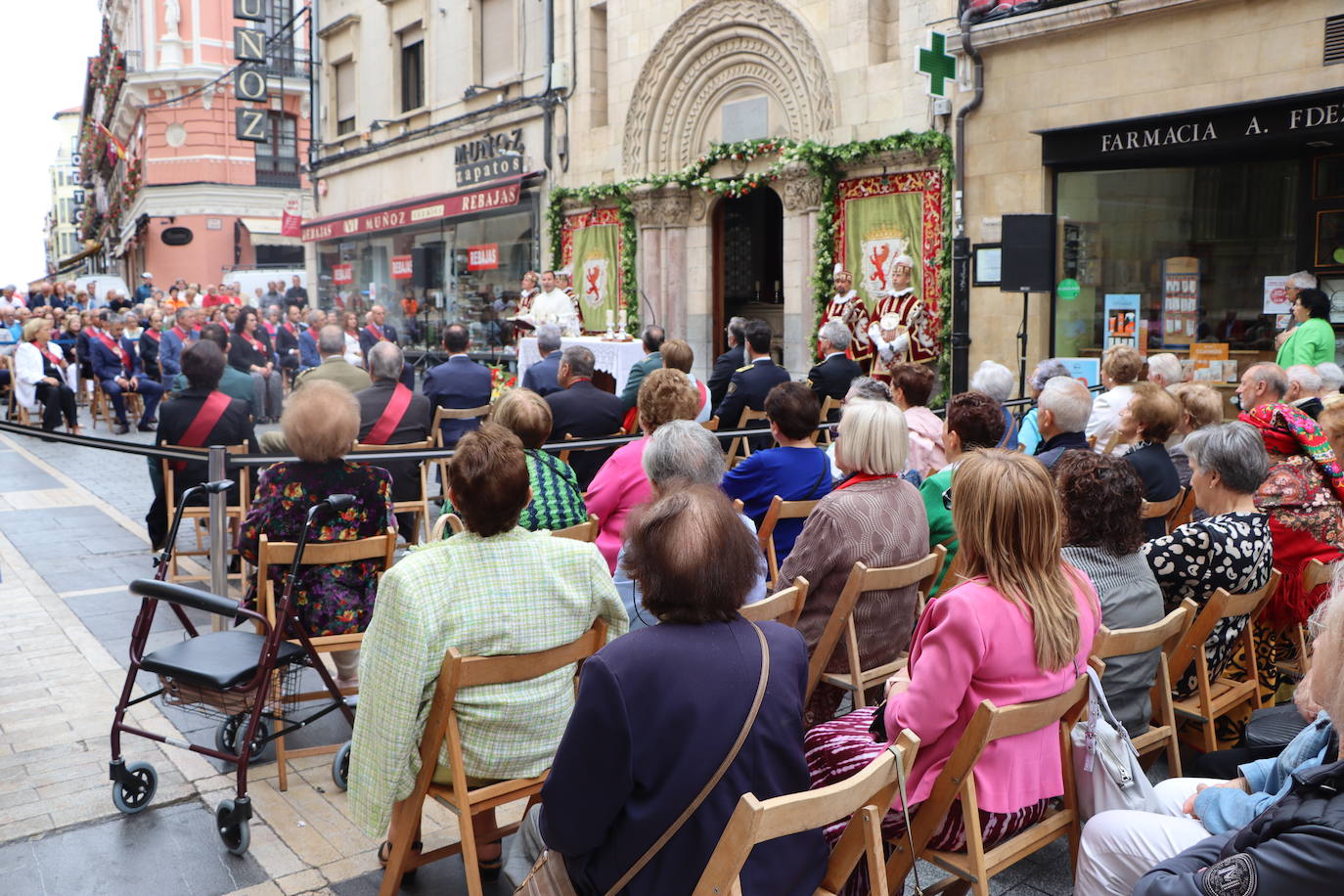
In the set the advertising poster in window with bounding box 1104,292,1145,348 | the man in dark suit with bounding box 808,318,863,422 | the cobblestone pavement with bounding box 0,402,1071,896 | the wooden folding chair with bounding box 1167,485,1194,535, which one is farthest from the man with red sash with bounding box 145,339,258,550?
the advertising poster in window with bounding box 1104,292,1145,348

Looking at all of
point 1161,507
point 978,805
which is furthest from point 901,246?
point 978,805

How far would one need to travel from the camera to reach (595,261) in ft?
55.9

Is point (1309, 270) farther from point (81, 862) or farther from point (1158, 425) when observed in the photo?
point (81, 862)

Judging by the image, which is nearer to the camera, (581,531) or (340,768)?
(340,768)

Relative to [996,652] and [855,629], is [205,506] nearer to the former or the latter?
[855,629]

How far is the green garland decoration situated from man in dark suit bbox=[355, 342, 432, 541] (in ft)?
22.3

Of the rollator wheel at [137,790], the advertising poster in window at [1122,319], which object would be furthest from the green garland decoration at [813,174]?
the rollator wheel at [137,790]

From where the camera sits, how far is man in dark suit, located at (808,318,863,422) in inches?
360

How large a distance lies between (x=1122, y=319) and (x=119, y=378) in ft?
40.7

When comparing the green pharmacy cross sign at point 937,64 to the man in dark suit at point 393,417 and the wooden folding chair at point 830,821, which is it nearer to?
the man in dark suit at point 393,417

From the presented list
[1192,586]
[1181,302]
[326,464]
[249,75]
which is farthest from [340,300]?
[1192,586]

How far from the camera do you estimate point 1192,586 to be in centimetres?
363

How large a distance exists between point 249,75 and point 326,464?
22.4m

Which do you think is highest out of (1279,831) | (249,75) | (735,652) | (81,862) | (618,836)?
(249,75)
